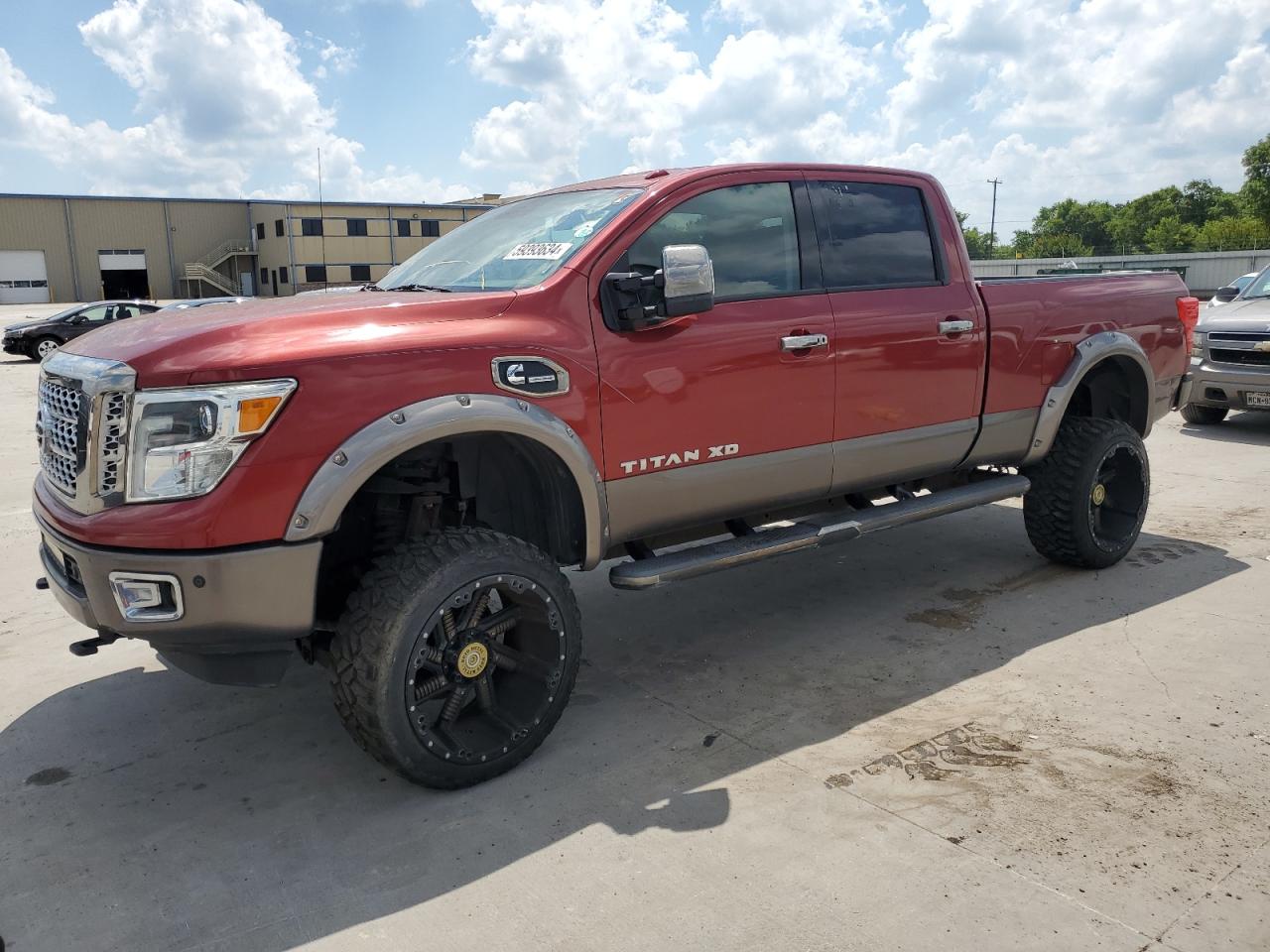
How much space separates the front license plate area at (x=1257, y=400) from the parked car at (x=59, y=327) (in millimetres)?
18407

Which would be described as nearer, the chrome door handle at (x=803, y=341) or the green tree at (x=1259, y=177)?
the chrome door handle at (x=803, y=341)

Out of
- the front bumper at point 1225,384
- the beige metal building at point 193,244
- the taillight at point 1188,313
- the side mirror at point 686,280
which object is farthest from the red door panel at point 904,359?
the beige metal building at point 193,244

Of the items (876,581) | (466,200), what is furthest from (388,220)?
(876,581)

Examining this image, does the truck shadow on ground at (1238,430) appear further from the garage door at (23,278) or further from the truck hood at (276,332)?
the garage door at (23,278)

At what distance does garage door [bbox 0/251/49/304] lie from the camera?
2095 inches

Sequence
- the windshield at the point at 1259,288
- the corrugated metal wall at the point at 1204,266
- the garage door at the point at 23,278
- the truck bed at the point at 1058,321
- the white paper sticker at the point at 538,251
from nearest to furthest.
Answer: the white paper sticker at the point at 538,251, the truck bed at the point at 1058,321, the windshield at the point at 1259,288, the corrugated metal wall at the point at 1204,266, the garage door at the point at 23,278

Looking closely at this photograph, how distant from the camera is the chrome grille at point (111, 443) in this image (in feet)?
9.34

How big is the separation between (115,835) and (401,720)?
96 centimetres

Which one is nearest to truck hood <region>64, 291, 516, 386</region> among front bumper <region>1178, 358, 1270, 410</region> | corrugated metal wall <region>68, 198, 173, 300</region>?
front bumper <region>1178, 358, 1270, 410</region>

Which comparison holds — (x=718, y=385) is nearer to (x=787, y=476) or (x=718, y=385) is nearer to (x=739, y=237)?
(x=787, y=476)

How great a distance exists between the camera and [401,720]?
312 cm

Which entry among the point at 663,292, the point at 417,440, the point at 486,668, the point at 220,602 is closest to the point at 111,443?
the point at 220,602

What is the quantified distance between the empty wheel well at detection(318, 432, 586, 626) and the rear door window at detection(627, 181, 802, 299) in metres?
0.85

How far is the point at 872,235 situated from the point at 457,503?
227cm
